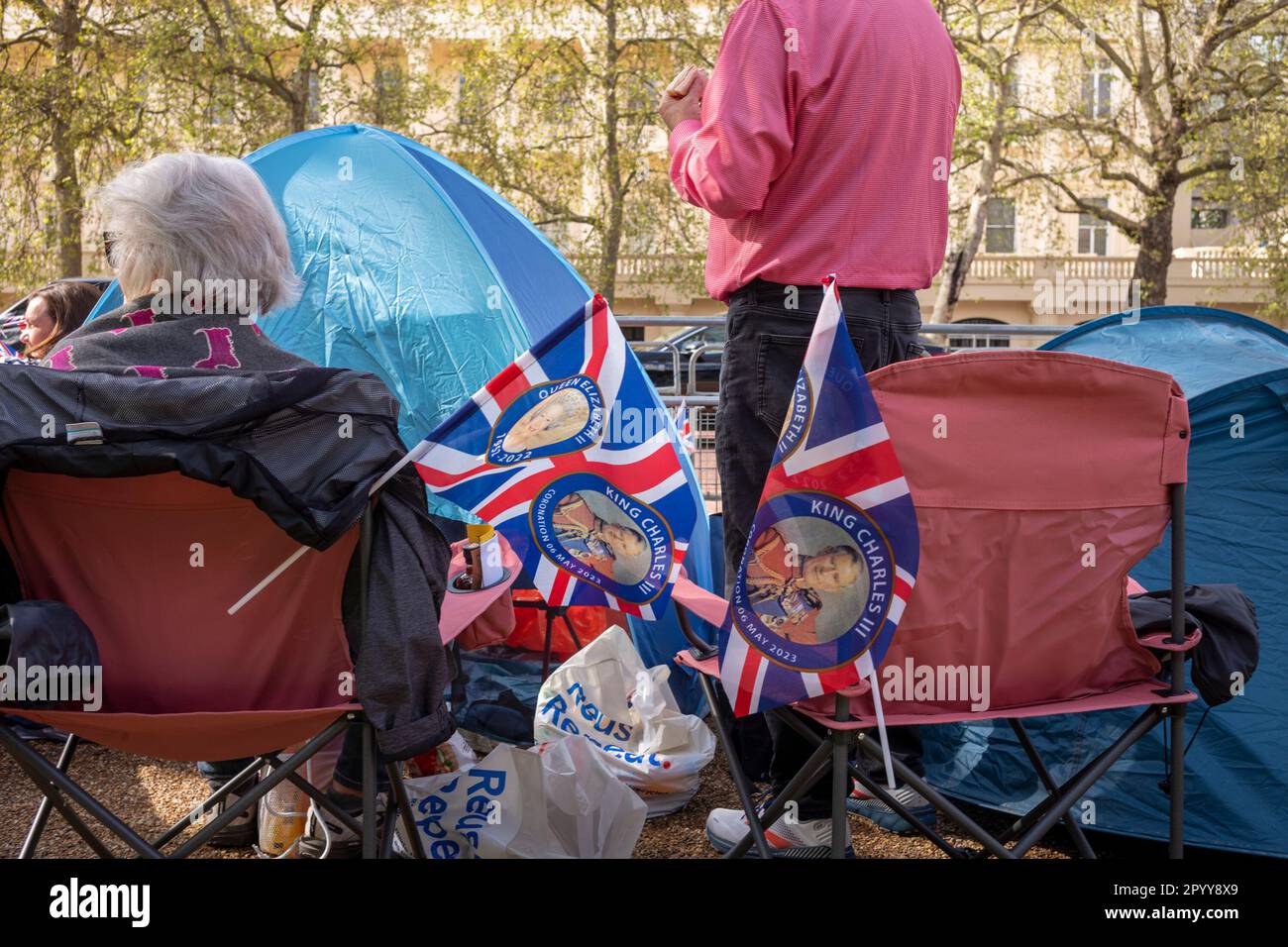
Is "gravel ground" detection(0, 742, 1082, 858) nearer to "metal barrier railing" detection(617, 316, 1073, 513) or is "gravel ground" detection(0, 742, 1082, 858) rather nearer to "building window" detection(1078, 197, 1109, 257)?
"metal barrier railing" detection(617, 316, 1073, 513)

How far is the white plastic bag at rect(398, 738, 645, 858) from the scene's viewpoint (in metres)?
2.56

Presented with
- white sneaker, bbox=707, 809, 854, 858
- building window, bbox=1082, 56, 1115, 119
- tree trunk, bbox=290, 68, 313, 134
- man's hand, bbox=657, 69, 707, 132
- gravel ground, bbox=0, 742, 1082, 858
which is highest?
building window, bbox=1082, 56, 1115, 119

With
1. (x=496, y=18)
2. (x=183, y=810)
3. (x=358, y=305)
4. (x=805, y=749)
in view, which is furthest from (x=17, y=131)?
(x=805, y=749)

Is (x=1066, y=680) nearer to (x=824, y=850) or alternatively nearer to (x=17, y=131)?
(x=824, y=850)

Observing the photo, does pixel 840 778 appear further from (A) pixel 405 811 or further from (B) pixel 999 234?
(B) pixel 999 234

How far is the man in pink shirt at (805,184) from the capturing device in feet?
8.17

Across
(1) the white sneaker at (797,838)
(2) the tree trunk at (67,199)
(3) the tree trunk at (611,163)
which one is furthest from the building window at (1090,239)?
(1) the white sneaker at (797,838)

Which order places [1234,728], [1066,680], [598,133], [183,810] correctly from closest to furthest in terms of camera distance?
[1066,680], [1234,728], [183,810], [598,133]

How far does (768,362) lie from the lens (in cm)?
255

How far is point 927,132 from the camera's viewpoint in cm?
263

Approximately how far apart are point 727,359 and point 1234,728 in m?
1.41

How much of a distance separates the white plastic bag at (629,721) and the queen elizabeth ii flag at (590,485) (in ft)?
2.25

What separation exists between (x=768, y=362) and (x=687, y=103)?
0.62 m

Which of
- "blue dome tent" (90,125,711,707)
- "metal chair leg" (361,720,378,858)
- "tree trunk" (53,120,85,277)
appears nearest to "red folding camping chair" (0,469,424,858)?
"metal chair leg" (361,720,378,858)
